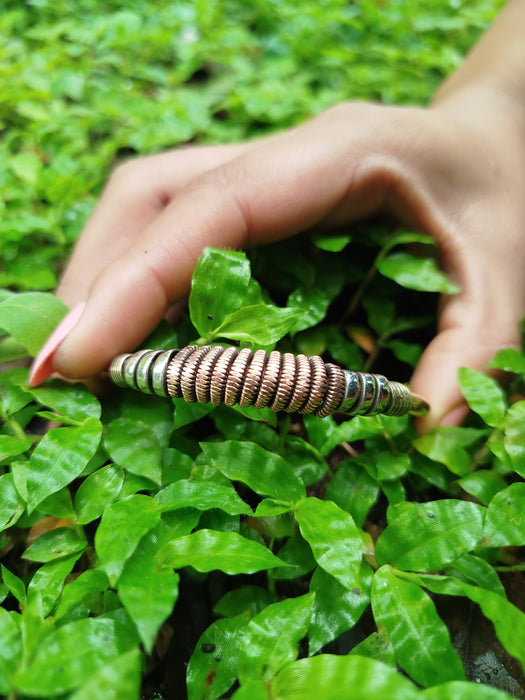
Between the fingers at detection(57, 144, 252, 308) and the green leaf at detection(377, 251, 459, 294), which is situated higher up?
the fingers at detection(57, 144, 252, 308)

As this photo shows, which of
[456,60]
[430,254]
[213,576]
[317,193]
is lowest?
[213,576]

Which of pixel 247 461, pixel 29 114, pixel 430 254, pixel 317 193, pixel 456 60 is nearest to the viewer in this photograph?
pixel 247 461

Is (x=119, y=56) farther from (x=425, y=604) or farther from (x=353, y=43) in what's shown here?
(x=425, y=604)

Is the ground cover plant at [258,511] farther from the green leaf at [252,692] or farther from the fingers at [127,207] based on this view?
the fingers at [127,207]

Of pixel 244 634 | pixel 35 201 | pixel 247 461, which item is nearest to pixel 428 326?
pixel 247 461

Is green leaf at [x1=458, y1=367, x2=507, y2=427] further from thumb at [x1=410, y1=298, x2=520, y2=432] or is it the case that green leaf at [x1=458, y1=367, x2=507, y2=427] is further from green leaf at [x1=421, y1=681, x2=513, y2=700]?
green leaf at [x1=421, y1=681, x2=513, y2=700]

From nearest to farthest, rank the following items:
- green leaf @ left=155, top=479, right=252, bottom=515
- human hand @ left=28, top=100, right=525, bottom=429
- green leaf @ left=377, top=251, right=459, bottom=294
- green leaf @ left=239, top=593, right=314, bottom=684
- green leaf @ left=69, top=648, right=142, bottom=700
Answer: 1. green leaf @ left=69, top=648, right=142, bottom=700
2. green leaf @ left=239, top=593, right=314, bottom=684
3. green leaf @ left=155, top=479, right=252, bottom=515
4. human hand @ left=28, top=100, right=525, bottom=429
5. green leaf @ left=377, top=251, right=459, bottom=294

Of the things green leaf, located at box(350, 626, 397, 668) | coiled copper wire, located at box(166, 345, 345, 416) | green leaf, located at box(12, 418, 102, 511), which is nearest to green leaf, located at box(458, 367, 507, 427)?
coiled copper wire, located at box(166, 345, 345, 416)
